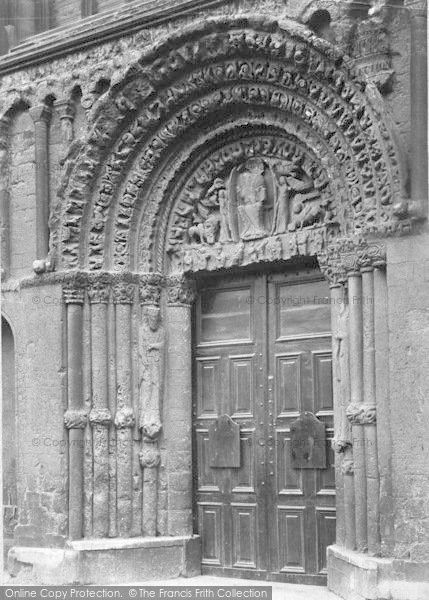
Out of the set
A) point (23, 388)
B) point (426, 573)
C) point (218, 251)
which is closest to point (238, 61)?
point (218, 251)

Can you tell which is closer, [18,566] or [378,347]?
[378,347]

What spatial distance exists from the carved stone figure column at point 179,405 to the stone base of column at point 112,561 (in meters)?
0.20

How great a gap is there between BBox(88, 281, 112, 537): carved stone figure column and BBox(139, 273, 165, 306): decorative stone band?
308 millimetres

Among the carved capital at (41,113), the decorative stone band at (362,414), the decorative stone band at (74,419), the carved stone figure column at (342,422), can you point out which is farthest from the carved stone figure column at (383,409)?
the carved capital at (41,113)

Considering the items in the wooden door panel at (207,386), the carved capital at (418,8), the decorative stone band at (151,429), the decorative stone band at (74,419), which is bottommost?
the decorative stone band at (151,429)

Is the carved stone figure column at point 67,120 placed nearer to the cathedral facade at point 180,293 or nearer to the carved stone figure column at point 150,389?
the cathedral facade at point 180,293

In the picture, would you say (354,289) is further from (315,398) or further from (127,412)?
(127,412)

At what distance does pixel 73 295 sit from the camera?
10.4 metres

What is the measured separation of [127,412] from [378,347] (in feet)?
8.30

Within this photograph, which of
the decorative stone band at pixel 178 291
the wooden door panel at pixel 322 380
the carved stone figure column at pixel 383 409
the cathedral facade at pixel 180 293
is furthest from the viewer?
the decorative stone band at pixel 178 291

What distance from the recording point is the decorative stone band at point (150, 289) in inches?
412

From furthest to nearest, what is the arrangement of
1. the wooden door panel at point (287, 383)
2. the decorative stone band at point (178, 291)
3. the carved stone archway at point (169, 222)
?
the decorative stone band at point (178, 291) < the wooden door panel at point (287, 383) < the carved stone archway at point (169, 222)

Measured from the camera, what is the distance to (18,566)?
34.1ft

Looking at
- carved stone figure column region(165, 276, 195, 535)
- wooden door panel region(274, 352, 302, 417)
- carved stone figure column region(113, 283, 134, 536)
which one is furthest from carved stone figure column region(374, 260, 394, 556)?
carved stone figure column region(113, 283, 134, 536)
